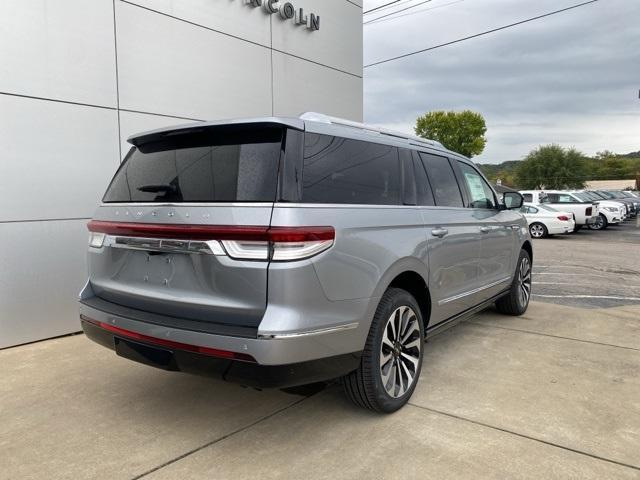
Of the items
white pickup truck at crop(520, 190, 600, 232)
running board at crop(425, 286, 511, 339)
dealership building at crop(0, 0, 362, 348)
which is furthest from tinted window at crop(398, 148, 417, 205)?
white pickup truck at crop(520, 190, 600, 232)

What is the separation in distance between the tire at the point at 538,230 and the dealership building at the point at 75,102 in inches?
584

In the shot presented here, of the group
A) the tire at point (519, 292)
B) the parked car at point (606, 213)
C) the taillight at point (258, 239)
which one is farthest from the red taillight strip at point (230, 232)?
the parked car at point (606, 213)

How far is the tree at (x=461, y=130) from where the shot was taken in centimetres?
6819

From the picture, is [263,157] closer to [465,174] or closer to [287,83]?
[465,174]

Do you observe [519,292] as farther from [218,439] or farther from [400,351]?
[218,439]

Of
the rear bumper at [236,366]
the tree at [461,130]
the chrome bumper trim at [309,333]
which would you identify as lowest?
the rear bumper at [236,366]

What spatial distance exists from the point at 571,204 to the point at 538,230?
2.72 meters

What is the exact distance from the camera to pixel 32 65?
199 inches

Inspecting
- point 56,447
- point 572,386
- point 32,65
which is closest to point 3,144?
point 32,65

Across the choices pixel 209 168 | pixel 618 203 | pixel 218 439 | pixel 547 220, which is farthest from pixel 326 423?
pixel 618 203

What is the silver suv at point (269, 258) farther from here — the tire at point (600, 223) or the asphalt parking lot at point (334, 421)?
the tire at point (600, 223)

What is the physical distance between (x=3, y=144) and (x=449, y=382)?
4.68 meters

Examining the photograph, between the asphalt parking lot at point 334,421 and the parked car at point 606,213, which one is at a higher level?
the parked car at point 606,213

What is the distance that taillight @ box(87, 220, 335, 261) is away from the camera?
2559 mm
